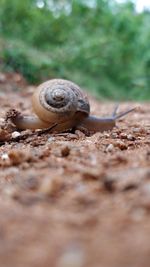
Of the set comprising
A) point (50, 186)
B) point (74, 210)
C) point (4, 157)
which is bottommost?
point (74, 210)

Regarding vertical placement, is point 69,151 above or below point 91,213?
above

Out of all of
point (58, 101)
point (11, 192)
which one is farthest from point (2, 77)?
point (11, 192)

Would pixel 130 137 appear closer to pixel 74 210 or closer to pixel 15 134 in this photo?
pixel 15 134

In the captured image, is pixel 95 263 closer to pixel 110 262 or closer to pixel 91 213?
pixel 110 262

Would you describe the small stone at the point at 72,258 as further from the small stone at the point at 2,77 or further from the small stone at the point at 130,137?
the small stone at the point at 2,77

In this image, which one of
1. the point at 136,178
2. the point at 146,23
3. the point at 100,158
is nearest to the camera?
the point at 136,178

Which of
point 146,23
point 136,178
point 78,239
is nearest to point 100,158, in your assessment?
point 136,178
